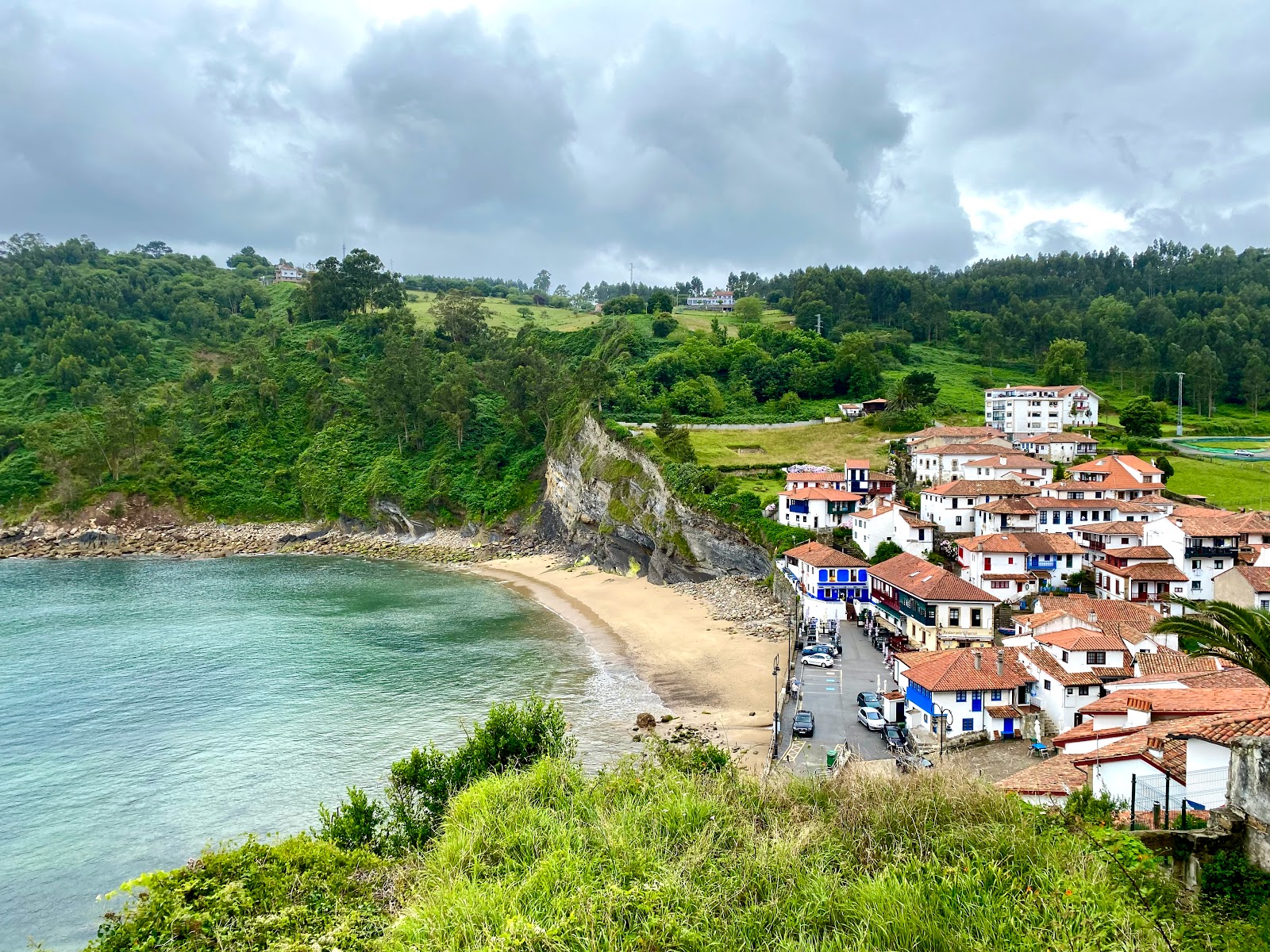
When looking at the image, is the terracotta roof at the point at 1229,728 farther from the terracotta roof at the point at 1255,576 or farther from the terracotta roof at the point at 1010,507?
the terracotta roof at the point at 1010,507

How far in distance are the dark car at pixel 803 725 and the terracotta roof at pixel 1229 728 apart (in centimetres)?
1277

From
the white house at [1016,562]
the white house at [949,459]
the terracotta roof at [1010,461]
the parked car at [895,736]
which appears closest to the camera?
the parked car at [895,736]

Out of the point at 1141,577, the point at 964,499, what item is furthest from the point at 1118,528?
the point at 964,499

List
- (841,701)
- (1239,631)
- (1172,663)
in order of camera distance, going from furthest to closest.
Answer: (841,701) → (1172,663) → (1239,631)

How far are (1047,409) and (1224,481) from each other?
22326 millimetres

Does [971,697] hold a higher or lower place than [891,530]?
lower

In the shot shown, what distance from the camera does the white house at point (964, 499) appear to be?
50125mm

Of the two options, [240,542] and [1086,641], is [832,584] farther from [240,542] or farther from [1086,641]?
[240,542]

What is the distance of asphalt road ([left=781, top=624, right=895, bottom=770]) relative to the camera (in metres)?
26.4

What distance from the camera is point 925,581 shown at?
38.2 m

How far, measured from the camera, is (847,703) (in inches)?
1232

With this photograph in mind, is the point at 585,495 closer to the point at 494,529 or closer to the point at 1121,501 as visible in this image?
the point at 494,529

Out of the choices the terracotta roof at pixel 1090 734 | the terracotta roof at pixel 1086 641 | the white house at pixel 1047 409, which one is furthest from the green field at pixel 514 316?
the terracotta roof at pixel 1090 734

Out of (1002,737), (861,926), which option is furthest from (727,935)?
(1002,737)
